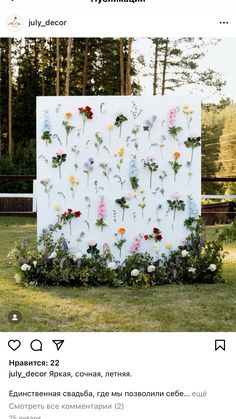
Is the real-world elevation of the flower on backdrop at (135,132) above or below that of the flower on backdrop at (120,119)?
below

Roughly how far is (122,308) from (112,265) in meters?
0.95

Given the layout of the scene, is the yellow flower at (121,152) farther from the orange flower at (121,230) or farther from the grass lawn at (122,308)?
the grass lawn at (122,308)

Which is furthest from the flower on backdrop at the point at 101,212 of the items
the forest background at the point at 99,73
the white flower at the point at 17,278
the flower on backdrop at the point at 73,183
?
the forest background at the point at 99,73

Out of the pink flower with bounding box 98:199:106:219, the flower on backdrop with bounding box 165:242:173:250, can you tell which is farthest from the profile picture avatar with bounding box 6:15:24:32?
the flower on backdrop with bounding box 165:242:173:250

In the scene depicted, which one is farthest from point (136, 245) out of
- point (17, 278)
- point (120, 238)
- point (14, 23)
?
point (14, 23)

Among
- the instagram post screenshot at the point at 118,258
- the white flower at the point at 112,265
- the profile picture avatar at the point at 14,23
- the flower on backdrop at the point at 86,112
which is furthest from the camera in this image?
the flower on backdrop at the point at 86,112

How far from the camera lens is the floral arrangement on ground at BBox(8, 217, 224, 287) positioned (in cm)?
489

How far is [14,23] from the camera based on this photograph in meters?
3.53

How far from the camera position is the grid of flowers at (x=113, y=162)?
510 cm

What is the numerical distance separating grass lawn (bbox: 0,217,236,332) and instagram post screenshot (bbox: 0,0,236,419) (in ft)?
0.04
